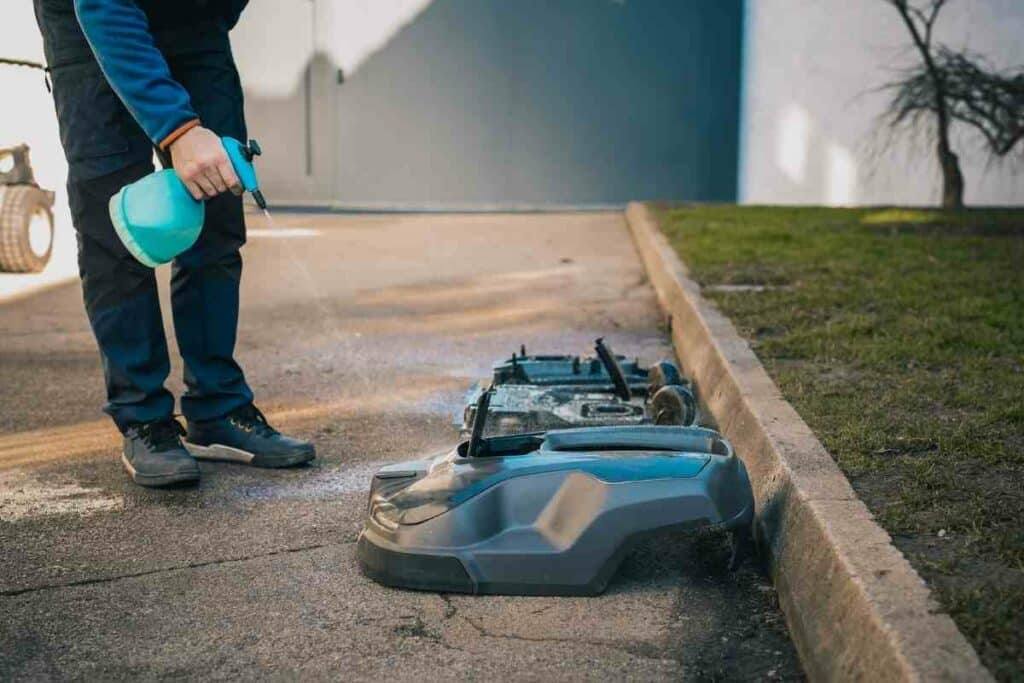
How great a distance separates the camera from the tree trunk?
9.87 metres

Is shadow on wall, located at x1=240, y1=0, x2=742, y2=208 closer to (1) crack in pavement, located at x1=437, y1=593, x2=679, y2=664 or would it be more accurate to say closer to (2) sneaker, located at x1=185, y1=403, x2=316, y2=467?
(2) sneaker, located at x1=185, y1=403, x2=316, y2=467

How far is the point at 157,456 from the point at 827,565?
188cm

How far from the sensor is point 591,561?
2.75 meters

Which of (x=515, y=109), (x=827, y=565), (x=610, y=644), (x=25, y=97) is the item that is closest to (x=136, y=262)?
(x=610, y=644)

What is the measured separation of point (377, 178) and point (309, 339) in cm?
850

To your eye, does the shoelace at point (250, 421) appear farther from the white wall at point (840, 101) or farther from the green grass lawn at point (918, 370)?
the white wall at point (840, 101)

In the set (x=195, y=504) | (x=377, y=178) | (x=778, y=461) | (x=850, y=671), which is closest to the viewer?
(x=850, y=671)

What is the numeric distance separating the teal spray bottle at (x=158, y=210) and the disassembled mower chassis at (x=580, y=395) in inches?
34.0

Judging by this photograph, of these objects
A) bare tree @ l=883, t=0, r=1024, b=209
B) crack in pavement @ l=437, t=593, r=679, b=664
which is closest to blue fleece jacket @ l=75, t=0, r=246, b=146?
crack in pavement @ l=437, t=593, r=679, b=664

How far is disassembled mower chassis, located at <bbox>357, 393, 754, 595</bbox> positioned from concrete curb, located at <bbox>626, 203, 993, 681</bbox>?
0.16m

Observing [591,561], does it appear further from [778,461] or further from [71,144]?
[71,144]

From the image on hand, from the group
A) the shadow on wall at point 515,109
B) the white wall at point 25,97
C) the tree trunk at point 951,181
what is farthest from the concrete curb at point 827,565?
the shadow on wall at point 515,109

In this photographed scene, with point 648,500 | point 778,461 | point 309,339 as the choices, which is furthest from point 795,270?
point 648,500

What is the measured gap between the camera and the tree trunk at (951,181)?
9.87 meters
